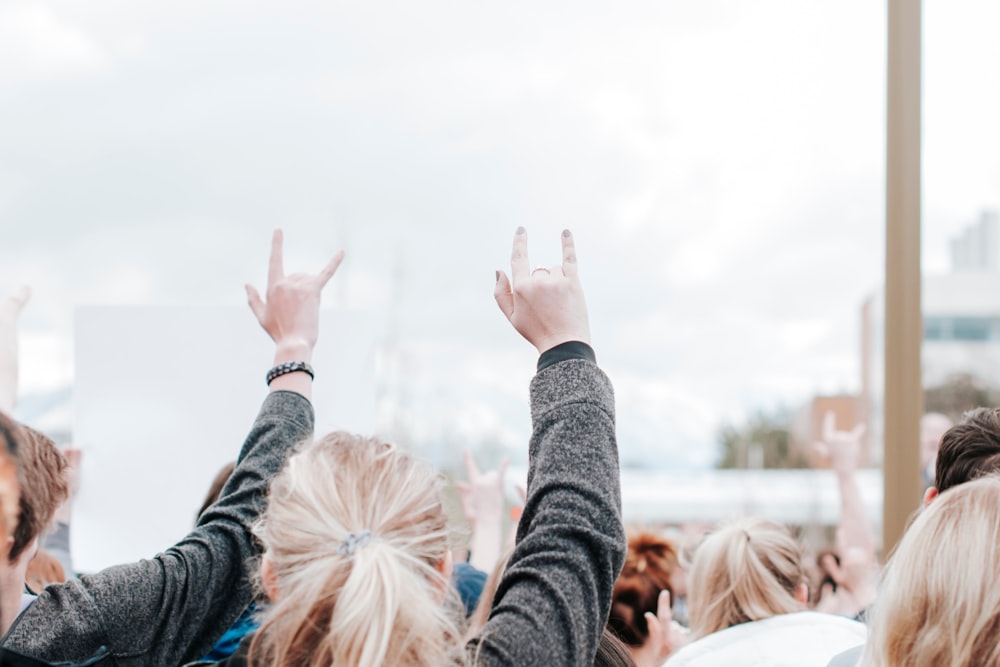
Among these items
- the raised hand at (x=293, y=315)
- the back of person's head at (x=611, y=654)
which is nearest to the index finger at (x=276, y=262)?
the raised hand at (x=293, y=315)

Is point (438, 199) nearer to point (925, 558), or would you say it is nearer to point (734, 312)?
point (925, 558)

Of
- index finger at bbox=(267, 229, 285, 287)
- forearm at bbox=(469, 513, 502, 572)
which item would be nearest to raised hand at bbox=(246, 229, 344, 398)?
index finger at bbox=(267, 229, 285, 287)

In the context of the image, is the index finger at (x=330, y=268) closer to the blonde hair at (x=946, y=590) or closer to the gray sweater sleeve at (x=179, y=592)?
the gray sweater sleeve at (x=179, y=592)

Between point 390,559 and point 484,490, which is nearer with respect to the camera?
point 390,559

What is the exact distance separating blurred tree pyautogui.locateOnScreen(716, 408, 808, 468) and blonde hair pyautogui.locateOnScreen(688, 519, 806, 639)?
13.5 meters

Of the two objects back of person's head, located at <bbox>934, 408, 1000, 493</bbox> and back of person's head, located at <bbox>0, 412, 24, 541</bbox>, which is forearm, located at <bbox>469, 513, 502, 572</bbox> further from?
back of person's head, located at <bbox>0, 412, 24, 541</bbox>

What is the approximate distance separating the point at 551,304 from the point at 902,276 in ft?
4.23

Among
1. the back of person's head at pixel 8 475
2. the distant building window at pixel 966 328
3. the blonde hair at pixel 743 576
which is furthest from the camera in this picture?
the distant building window at pixel 966 328

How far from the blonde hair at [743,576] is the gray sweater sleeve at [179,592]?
2.50 feet

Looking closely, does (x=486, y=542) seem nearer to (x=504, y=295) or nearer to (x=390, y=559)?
(x=504, y=295)

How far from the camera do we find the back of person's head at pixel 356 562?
0.69 metres

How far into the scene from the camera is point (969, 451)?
108 cm

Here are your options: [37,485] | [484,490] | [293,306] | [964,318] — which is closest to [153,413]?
[484,490]

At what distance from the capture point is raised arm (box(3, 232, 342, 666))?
2.55ft
